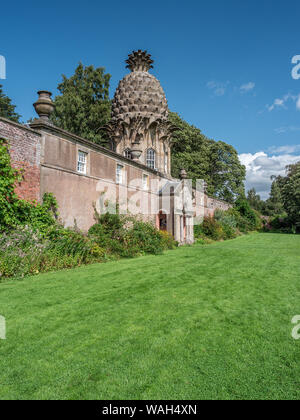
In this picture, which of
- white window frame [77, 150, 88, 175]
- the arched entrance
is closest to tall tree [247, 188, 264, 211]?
the arched entrance

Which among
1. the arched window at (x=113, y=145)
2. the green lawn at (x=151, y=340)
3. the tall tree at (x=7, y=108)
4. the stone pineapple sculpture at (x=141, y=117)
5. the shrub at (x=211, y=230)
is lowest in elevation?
the green lawn at (x=151, y=340)

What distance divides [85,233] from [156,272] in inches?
219

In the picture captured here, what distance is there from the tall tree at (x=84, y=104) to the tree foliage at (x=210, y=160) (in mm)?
11533

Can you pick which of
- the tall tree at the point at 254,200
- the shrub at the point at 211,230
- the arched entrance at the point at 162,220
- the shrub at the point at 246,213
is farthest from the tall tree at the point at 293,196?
the tall tree at the point at 254,200

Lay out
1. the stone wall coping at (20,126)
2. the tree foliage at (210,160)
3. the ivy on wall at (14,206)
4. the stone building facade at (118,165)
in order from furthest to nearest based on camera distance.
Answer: the tree foliage at (210,160)
the stone building facade at (118,165)
the stone wall coping at (20,126)
the ivy on wall at (14,206)

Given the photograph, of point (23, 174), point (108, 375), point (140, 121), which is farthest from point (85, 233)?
point (140, 121)

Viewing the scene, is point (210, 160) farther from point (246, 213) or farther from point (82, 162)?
point (82, 162)

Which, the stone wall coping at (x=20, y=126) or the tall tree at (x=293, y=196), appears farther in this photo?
the tall tree at (x=293, y=196)

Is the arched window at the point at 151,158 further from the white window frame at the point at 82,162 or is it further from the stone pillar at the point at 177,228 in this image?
the white window frame at the point at 82,162

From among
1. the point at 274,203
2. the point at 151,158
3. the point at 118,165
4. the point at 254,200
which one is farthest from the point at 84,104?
the point at 254,200

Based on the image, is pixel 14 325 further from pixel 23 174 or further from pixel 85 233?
pixel 85 233

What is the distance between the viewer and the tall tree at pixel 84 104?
32.0 meters

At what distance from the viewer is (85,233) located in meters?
12.5

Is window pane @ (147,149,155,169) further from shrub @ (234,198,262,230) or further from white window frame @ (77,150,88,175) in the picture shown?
shrub @ (234,198,262,230)
